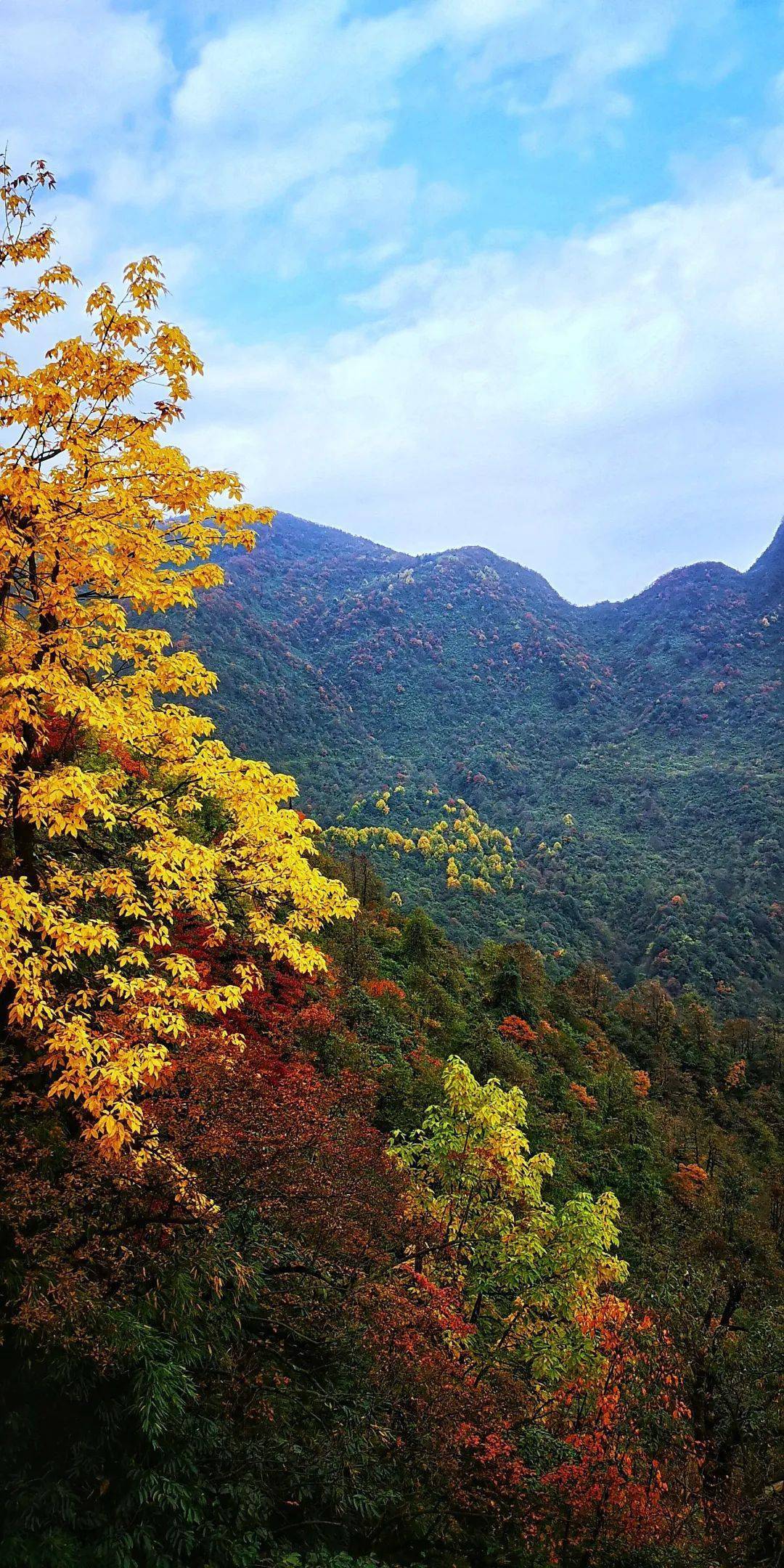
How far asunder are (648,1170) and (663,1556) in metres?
18.7

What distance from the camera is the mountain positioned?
74.5m

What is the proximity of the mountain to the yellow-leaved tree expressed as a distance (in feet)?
197

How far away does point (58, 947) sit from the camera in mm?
5570

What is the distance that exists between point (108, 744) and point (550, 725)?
12681cm

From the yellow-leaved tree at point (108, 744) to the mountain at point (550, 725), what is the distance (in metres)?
60.0

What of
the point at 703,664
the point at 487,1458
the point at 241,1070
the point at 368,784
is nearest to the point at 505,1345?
the point at 487,1458

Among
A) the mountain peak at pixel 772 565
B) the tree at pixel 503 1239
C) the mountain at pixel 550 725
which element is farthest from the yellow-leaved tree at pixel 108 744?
the mountain peak at pixel 772 565

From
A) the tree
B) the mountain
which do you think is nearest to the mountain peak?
the mountain

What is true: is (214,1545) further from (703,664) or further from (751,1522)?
(703,664)

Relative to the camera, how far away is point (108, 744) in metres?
7.03

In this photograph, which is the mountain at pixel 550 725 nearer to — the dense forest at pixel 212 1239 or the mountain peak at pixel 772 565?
the mountain peak at pixel 772 565

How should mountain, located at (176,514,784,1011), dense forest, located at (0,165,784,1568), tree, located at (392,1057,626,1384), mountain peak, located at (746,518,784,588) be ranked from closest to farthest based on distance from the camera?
dense forest, located at (0,165,784,1568) → tree, located at (392,1057,626,1384) → mountain, located at (176,514,784,1011) → mountain peak, located at (746,518,784,588)

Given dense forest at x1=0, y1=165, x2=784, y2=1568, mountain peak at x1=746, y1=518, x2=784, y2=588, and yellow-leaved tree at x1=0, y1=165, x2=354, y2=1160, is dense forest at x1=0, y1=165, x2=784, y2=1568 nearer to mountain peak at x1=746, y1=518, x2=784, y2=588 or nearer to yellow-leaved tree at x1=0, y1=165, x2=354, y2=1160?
yellow-leaved tree at x1=0, y1=165, x2=354, y2=1160

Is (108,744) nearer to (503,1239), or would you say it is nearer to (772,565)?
(503,1239)
